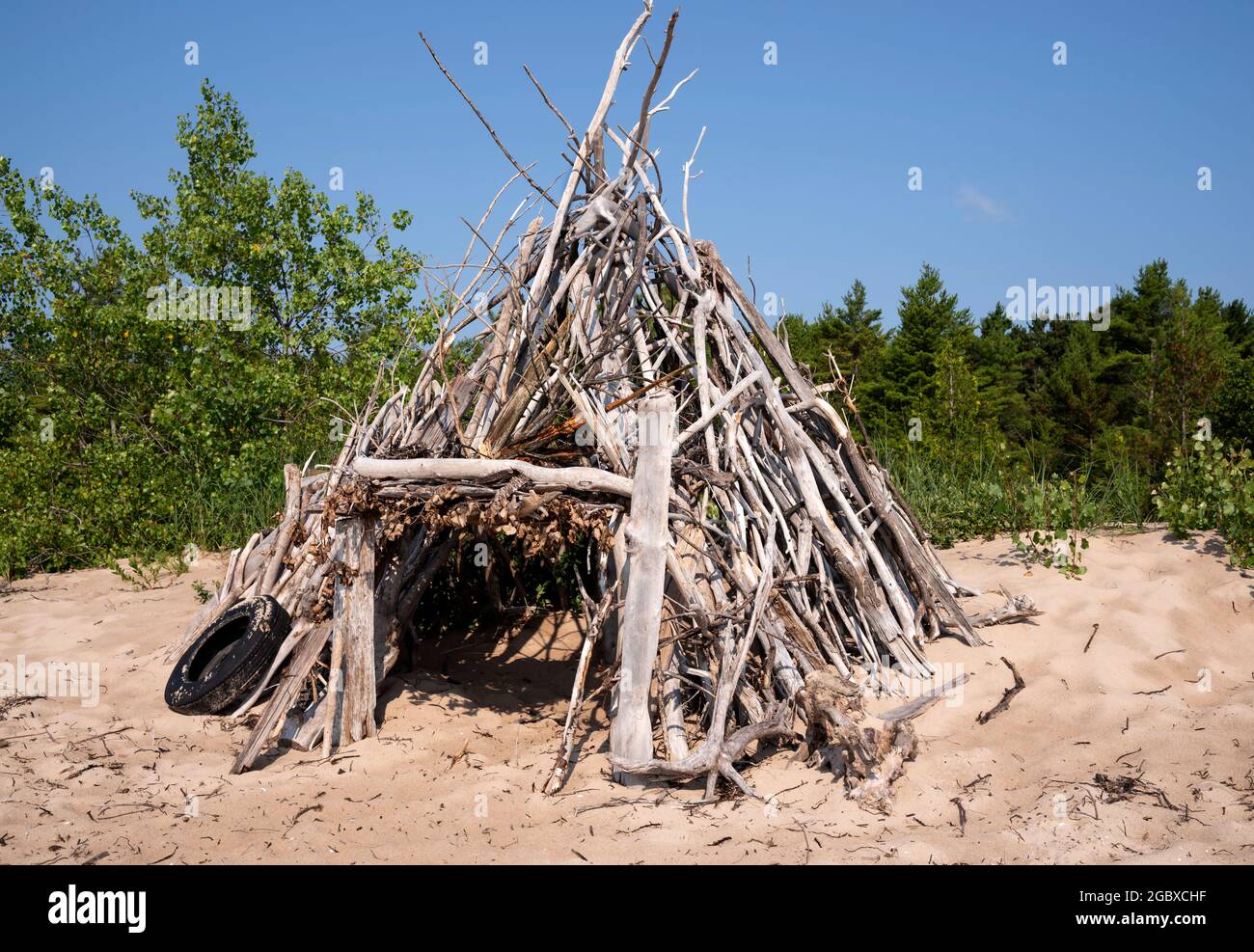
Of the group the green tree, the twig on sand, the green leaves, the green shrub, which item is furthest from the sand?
the green tree

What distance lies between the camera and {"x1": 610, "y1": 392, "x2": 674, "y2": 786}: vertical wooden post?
14.8 feet

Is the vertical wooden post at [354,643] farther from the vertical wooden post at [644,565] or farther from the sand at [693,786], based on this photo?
the vertical wooden post at [644,565]

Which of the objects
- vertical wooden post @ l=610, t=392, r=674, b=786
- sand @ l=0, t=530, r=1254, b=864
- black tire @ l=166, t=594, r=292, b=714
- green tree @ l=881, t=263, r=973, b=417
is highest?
green tree @ l=881, t=263, r=973, b=417

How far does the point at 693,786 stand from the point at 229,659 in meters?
3.07

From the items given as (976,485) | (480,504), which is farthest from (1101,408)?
(480,504)

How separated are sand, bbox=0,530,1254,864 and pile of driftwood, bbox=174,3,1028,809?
24 centimetres

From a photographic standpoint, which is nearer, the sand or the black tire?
the sand

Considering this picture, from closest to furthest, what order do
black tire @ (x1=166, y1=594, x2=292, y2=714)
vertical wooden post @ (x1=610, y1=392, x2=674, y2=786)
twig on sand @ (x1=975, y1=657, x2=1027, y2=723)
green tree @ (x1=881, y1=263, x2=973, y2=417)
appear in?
vertical wooden post @ (x1=610, y1=392, x2=674, y2=786), twig on sand @ (x1=975, y1=657, x2=1027, y2=723), black tire @ (x1=166, y1=594, x2=292, y2=714), green tree @ (x1=881, y1=263, x2=973, y2=417)

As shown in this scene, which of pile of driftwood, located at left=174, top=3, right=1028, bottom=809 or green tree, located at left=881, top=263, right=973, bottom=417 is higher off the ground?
green tree, located at left=881, top=263, right=973, bottom=417

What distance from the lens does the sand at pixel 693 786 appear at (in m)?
4.04

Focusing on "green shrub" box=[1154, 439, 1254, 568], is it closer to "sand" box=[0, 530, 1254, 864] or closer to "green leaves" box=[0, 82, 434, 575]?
"sand" box=[0, 530, 1254, 864]

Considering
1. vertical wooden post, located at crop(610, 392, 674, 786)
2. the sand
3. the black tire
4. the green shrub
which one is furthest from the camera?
the green shrub

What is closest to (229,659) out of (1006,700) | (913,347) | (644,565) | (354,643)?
(354,643)

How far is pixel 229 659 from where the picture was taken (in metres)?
6.02
